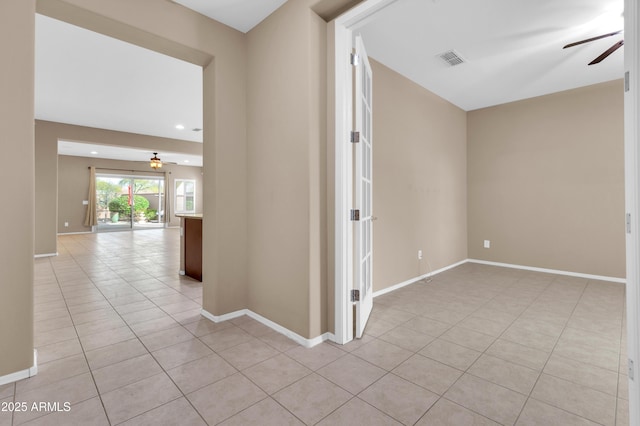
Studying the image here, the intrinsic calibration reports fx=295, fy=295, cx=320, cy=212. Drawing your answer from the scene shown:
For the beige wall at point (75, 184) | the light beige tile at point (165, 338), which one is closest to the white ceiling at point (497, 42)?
the light beige tile at point (165, 338)

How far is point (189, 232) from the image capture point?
4348 mm

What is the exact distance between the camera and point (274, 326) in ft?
8.34

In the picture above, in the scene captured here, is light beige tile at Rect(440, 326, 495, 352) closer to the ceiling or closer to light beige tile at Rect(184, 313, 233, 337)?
light beige tile at Rect(184, 313, 233, 337)

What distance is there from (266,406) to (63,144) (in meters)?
9.79

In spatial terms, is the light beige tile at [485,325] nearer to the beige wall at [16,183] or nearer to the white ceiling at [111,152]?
the beige wall at [16,183]

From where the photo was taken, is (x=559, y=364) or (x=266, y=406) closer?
(x=266, y=406)

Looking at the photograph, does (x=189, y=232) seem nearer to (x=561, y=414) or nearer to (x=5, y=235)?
(x=5, y=235)

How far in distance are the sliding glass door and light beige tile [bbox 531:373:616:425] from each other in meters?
12.8

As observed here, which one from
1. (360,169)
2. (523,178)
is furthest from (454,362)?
(523,178)

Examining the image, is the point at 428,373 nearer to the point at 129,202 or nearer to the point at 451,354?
the point at 451,354

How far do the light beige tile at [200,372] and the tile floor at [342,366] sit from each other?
0.4 inches

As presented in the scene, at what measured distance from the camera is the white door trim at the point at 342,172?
226cm

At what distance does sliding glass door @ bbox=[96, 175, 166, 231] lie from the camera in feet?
36.1

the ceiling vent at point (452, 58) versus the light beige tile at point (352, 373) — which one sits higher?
the ceiling vent at point (452, 58)
